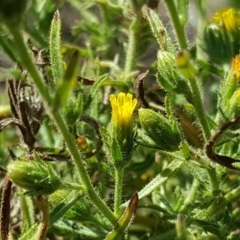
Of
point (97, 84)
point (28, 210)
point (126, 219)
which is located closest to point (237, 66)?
point (97, 84)

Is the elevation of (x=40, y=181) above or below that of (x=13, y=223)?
above

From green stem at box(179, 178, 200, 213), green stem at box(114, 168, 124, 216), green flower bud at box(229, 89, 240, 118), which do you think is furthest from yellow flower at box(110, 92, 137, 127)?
green stem at box(179, 178, 200, 213)

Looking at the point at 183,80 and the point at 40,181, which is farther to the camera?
the point at 183,80

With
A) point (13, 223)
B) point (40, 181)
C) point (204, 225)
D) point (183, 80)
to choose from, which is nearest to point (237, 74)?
point (183, 80)

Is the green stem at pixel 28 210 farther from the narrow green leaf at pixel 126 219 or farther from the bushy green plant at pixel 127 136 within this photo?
the narrow green leaf at pixel 126 219

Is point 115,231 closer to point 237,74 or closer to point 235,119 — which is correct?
point 235,119

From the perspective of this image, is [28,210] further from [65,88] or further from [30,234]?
[65,88]
